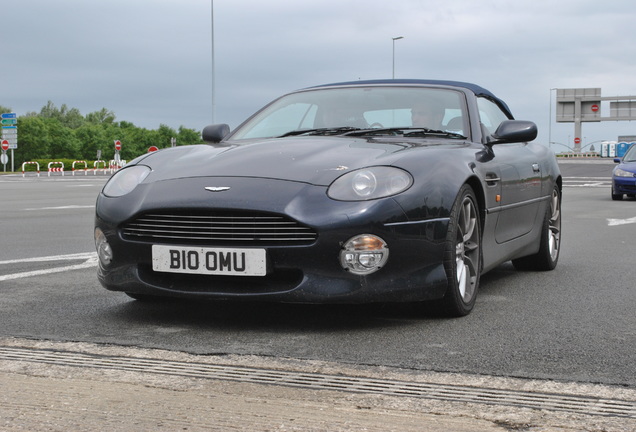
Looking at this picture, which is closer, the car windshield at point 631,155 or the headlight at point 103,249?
the headlight at point 103,249

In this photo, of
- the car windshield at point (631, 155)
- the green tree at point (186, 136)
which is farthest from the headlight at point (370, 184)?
the green tree at point (186, 136)

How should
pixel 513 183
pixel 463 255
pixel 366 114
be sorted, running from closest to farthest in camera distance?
pixel 463 255 < pixel 366 114 < pixel 513 183

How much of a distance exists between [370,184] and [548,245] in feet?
9.19

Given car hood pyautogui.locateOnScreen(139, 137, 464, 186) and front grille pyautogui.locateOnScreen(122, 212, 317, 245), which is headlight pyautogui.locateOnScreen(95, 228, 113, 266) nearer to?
front grille pyautogui.locateOnScreen(122, 212, 317, 245)

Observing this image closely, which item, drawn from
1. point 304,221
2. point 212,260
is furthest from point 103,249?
point 304,221

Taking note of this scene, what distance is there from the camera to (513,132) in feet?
18.3

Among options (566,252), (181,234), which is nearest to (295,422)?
(181,234)

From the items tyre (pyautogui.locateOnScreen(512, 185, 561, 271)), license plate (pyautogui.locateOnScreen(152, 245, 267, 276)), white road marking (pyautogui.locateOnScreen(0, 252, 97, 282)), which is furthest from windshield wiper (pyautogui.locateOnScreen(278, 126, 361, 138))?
white road marking (pyautogui.locateOnScreen(0, 252, 97, 282))

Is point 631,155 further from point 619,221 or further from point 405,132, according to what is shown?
point 405,132

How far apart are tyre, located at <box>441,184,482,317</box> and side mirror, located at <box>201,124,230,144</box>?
5.89ft

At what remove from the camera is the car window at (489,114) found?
598 cm

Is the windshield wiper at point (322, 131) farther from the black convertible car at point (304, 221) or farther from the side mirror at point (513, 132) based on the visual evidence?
the side mirror at point (513, 132)

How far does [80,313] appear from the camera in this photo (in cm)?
489

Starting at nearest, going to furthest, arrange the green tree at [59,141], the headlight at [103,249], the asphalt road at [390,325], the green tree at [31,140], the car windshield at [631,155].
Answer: the asphalt road at [390,325] → the headlight at [103,249] → the car windshield at [631,155] → the green tree at [31,140] → the green tree at [59,141]
